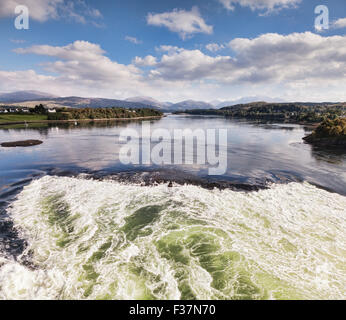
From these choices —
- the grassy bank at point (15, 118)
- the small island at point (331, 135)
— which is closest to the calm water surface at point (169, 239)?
the small island at point (331, 135)

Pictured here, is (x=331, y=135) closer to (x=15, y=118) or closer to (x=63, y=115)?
→ (x=63, y=115)

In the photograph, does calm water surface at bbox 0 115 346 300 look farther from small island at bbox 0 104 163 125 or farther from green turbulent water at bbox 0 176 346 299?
small island at bbox 0 104 163 125

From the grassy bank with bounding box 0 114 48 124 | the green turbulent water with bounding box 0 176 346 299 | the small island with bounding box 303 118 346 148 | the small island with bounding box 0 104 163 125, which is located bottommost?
the green turbulent water with bounding box 0 176 346 299

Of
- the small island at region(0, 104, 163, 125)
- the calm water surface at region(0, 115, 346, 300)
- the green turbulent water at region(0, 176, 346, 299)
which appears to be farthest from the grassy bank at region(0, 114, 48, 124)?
the green turbulent water at region(0, 176, 346, 299)

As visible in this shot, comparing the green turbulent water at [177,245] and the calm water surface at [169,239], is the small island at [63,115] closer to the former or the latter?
the calm water surface at [169,239]

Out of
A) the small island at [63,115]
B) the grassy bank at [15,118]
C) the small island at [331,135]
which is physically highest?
the small island at [63,115]

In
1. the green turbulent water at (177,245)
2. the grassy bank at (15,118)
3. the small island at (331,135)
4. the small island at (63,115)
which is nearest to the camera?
the green turbulent water at (177,245)
